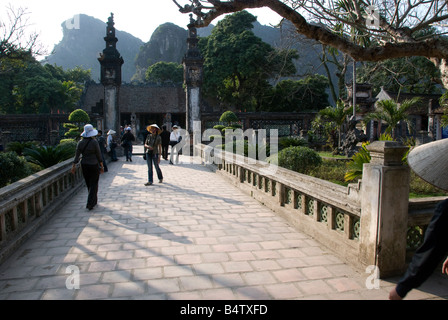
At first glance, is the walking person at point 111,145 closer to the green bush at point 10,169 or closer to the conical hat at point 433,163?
the green bush at point 10,169

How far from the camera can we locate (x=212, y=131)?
1856 centimetres

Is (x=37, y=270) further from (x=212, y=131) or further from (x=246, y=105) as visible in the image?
(x=246, y=105)

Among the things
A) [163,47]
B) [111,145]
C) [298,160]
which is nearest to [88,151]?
[298,160]

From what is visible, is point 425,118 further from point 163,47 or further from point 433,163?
point 163,47

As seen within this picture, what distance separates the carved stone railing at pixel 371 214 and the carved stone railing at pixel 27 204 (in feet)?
13.2

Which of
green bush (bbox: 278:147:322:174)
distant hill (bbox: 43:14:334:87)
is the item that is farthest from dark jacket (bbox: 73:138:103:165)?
distant hill (bbox: 43:14:334:87)

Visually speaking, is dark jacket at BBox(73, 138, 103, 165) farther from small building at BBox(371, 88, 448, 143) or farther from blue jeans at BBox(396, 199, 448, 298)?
small building at BBox(371, 88, 448, 143)

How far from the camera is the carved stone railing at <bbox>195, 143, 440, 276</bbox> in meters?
3.31

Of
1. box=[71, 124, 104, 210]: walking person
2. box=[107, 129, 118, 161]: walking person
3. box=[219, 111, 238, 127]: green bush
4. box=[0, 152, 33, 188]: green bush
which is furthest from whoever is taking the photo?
box=[219, 111, 238, 127]: green bush

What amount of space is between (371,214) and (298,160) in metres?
4.72

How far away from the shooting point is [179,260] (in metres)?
3.87

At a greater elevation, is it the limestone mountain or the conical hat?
the limestone mountain

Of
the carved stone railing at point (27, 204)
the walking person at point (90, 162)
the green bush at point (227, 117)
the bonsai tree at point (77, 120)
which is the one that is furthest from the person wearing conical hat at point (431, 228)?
the bonsai tree at point (77, 120)

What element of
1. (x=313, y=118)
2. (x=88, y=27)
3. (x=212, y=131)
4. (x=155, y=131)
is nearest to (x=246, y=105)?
(x=313, y=118)
